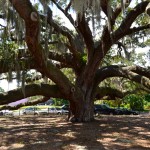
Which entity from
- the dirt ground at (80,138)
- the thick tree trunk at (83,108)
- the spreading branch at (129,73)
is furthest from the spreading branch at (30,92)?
the spreading branch at (129,73)

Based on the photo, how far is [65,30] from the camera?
44.1ft

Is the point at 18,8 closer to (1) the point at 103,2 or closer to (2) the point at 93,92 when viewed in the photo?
(1) the point at 103,2

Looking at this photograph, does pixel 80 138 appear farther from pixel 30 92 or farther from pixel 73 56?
pixel 73 56

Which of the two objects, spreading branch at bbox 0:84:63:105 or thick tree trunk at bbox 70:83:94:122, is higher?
spreading branch at bbox 0:84:63:105

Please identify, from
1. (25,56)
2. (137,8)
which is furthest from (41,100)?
(137,8)

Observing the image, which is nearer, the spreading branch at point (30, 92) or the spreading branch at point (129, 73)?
the spreading branch at point (30, 92)

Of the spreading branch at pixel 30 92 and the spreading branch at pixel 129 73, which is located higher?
the spreading branch at pixel 129 73

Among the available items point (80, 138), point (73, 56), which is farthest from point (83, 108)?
point (80, 138)

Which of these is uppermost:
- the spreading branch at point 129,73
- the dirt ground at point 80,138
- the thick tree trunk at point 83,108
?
the spreading branch at point 129,73

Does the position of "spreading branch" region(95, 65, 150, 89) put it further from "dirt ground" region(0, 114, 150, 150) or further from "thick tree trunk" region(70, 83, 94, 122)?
"dirt ground" region(0, 114, 150, 150)

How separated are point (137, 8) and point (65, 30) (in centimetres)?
312

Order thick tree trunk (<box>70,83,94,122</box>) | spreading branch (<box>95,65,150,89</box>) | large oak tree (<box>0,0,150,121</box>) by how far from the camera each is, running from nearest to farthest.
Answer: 1. large oak tree (<box>0,0,150,121</box>)
2. spreading branch (<box>95,65,150,89</box>)
3. thick tree trunk (<box>70,83,94,122</box>)

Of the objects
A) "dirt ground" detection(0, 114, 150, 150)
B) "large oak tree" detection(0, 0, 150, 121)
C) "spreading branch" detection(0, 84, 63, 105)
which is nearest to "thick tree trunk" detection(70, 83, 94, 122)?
"large oak tree" detection(0, 0, 150, 121)

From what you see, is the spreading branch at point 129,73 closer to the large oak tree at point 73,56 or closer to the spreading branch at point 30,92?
the large oak tree at point 73,56
